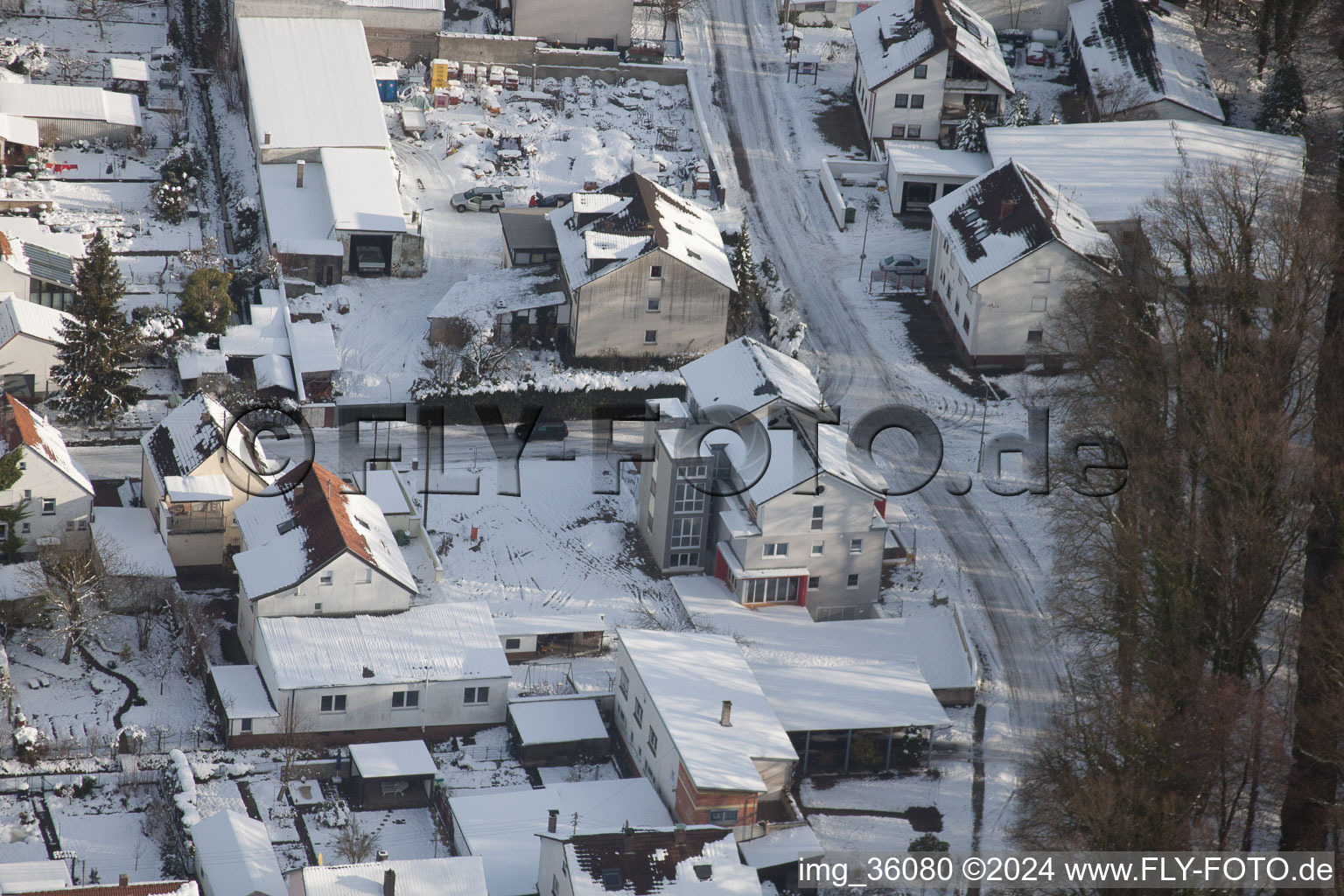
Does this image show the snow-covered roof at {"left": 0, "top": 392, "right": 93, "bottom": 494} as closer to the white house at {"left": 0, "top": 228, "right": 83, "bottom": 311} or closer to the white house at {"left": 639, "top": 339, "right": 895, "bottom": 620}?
the white house at {"left": 0, "top": 228, "right": 83, "bottom": 311}

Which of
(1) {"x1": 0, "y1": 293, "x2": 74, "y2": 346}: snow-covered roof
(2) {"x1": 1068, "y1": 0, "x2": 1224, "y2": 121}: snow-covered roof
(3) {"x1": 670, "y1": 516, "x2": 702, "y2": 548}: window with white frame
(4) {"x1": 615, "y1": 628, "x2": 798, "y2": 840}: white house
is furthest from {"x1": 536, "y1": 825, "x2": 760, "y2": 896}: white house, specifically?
(2) {"x1": 1068, "y1": 0, "x2": 1224, "y2": 121}: snow-covered roof

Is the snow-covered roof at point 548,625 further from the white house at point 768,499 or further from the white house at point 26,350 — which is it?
the white house at point 26,350

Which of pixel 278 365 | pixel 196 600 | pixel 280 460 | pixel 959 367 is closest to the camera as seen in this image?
pixel 196 600

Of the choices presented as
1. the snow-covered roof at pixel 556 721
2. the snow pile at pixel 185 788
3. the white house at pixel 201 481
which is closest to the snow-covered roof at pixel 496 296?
the white house at pixel 201 481

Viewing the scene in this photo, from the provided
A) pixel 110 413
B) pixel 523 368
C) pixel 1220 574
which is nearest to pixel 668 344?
pixel 523 368

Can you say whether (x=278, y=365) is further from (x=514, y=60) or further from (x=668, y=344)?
(x=514, y=60)

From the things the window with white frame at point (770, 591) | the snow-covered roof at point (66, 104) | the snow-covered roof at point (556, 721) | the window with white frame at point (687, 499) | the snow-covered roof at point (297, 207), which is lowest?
the snow-covered roof at point (556, 721)
